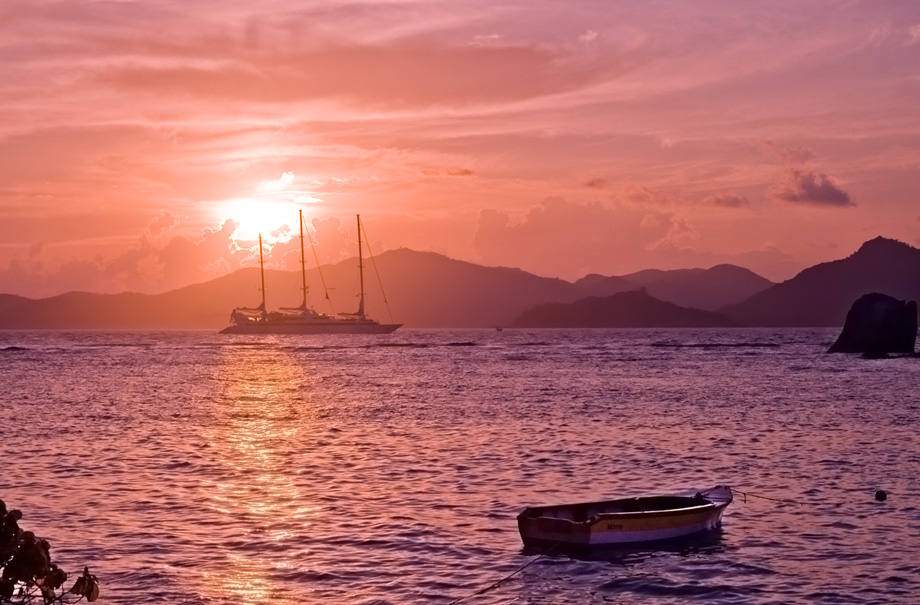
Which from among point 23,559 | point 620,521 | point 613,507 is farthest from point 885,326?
point 23,559

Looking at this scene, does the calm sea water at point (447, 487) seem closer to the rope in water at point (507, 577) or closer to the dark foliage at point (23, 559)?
the rope in water at point (507, 577)

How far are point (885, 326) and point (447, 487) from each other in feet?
456

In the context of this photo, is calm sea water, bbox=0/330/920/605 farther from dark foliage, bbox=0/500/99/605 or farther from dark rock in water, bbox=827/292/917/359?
dark rock in water, bbox=827/292/917/359

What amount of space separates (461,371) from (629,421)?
6327 centimetres

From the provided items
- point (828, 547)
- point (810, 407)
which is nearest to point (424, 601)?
point (828, 547)

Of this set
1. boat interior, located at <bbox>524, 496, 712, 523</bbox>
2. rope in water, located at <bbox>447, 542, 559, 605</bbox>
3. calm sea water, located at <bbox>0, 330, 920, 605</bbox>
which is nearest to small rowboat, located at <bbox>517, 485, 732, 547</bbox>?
boat interior, located at <bbox>524, 496, 712, 523</bbox>

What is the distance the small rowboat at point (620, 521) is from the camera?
24.6 metres

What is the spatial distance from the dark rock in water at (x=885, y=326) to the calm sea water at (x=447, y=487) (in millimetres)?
79710

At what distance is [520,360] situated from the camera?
150750 mm

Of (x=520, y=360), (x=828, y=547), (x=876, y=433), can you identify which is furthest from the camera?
(x=520, y=360)

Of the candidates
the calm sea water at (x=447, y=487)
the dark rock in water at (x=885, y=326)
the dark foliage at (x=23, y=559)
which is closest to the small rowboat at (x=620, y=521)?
the calm sea water at (x=447, y=487)

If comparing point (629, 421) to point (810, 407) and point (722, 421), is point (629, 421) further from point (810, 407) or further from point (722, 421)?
point (810, 407)

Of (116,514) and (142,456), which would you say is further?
(142,456)

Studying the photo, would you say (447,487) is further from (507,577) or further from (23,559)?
(23,559)
